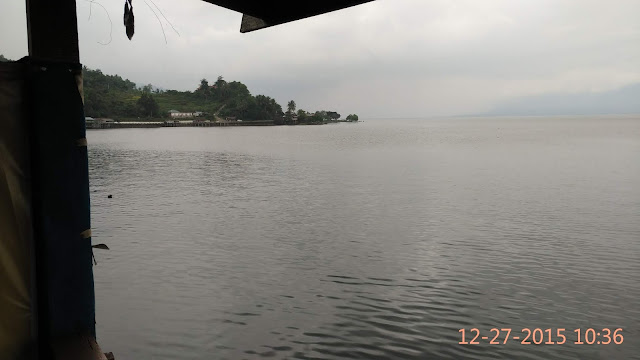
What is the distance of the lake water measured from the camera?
8547 millimetres

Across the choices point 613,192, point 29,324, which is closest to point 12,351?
point 29,324

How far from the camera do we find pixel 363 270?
40.9 feet

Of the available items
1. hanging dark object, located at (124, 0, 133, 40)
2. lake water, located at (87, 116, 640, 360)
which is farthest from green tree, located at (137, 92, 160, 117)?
hanging dark object, located at (124, 0, 133, 40)

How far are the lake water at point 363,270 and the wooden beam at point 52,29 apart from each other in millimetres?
6417

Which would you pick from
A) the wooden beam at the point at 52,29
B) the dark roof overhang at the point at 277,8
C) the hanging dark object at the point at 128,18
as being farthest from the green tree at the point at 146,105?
the wooden beam at the point at 52,29

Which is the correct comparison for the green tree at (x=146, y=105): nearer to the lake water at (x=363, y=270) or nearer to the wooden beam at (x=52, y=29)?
the lake water at (x=363, y=270)

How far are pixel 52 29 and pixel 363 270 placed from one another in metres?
10.6

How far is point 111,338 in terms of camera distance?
8648mm
